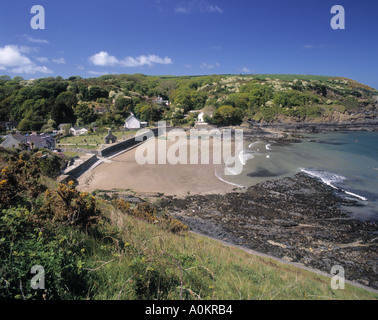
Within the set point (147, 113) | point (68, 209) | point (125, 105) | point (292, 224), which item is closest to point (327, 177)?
point (292, 224)

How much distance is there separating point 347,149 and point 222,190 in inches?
920

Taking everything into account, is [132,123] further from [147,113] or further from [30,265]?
[30,265]

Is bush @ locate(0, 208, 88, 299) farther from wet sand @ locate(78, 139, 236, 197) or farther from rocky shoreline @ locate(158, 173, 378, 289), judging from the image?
wet sand @ locate(78, 139, 236, 197)

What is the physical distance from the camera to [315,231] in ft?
36.6

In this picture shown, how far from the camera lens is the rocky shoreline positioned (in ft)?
30.1

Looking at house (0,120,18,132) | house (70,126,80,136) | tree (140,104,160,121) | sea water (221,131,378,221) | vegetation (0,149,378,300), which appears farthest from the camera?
tree (140,104,160,121)

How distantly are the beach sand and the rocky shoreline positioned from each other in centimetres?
169

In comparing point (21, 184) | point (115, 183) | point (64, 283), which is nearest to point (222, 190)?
point (115, 183)

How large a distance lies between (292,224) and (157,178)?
11.4 meters

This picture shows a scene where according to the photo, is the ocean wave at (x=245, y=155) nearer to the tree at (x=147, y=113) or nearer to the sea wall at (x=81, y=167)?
the sea wall at (x=81, y=167)

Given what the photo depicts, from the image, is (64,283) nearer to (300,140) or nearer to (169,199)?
(169,199)

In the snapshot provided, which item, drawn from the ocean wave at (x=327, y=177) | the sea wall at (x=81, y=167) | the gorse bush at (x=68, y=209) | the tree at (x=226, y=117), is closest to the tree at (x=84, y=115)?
the sea wall at (x=81, y=167)

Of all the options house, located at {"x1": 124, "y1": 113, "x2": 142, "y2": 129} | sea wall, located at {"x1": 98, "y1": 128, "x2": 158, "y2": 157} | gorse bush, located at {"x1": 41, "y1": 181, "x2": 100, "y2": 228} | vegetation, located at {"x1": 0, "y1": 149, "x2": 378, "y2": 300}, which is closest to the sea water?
vegetation, located at {"x1": 0, "y1": 149, "x2": 378, "y2": 300}

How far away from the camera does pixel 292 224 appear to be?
1186 cm
